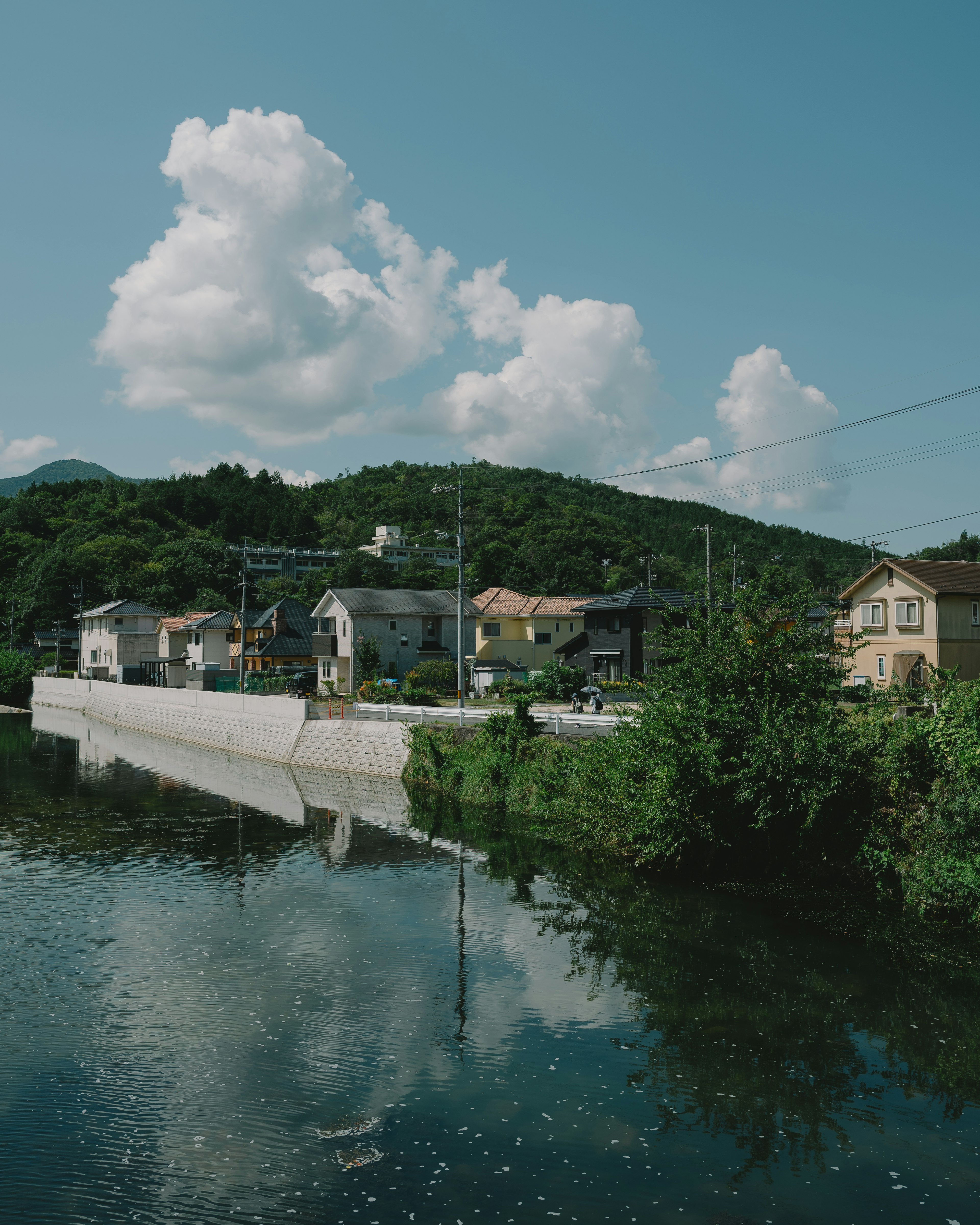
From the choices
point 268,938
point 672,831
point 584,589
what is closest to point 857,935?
point 672,831

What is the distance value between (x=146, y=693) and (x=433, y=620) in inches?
836

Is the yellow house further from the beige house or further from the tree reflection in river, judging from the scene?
the tree reflection in river

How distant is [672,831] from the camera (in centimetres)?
1923

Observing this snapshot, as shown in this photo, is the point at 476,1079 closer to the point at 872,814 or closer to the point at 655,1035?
the point at 655,1035

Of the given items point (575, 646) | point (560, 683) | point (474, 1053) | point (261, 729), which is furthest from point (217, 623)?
point (474, 1053)

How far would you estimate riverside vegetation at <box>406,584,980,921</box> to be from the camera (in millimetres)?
16312

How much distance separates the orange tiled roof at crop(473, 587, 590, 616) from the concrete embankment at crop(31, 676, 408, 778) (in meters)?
24.4

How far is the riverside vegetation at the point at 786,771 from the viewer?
1631 cm

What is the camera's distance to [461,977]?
14.3m

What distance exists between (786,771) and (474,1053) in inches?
373

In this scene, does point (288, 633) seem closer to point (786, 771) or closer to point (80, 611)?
point (80, 611)

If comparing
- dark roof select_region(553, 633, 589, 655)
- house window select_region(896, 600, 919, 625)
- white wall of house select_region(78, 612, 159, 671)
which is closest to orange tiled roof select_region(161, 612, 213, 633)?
white wall of house select_region(78, 612, 159, 671)

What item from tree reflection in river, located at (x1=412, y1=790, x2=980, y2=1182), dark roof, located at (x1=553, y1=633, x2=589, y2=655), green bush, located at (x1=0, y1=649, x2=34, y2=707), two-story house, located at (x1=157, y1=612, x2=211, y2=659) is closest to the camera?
tree reflection in river, located at (x1=412, y1=790, x2=980, y2=1182)

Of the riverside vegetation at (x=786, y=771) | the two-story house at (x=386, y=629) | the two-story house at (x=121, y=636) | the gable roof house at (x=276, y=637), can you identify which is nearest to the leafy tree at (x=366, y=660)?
the two-story house at (x=386, y=629)
